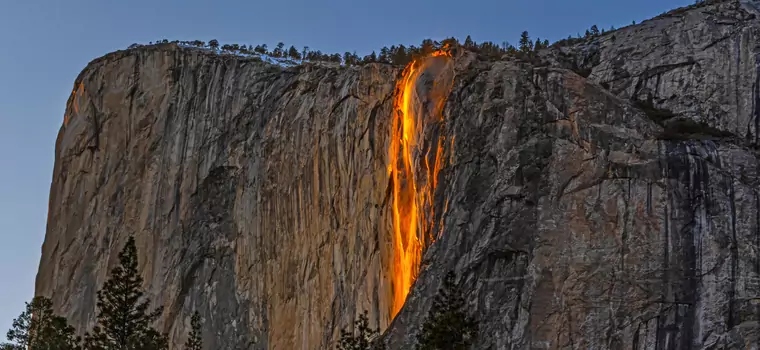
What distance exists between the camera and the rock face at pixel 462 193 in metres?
52.8

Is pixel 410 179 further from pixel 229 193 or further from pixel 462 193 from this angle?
pixel 229 193

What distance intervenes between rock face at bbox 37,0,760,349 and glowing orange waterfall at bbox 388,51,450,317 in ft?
3.76

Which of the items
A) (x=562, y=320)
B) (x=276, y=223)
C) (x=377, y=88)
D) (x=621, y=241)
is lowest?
(x=562, y=320)

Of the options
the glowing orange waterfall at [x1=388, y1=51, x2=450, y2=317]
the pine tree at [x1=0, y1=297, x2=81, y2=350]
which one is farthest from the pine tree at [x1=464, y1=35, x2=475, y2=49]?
the pine tree at [x1=0, y1=297, x2=81, y2=350]

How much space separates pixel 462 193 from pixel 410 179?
7639 millimetres

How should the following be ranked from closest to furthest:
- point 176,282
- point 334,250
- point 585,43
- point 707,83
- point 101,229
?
1. point 707,83
2. point 585,43
3. point 334,250
4. point 176,282
5. point 101,229

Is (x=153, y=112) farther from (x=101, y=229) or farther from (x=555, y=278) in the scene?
(x=555, y=278)

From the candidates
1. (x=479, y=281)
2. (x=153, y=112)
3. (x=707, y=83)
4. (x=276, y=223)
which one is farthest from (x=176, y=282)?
(x=707, y=83)

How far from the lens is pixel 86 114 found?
287 ft

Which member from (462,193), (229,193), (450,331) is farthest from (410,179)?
(450,331)

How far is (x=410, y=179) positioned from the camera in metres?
65.4

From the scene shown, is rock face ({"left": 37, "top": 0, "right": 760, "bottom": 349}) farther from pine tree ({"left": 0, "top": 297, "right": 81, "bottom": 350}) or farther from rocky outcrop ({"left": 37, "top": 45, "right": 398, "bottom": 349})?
pine tree ({"left": 0, "top": 297, "right": 81, "bottom": 350})

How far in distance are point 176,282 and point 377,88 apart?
55.8 ft

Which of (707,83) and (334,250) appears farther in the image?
(334,250)
